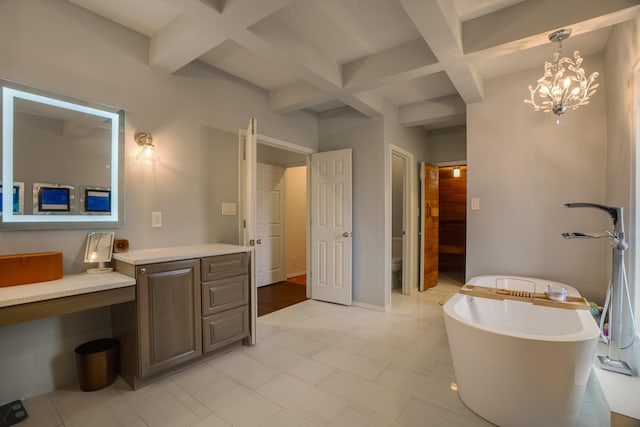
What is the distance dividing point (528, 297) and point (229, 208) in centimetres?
279

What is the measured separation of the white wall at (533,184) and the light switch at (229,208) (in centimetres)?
253

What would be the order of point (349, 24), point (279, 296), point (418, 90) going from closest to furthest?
1. point (349, 24)
2. point (418, 90)
3. point (279, 296)

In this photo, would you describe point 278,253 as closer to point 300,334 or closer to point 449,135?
point 300,334

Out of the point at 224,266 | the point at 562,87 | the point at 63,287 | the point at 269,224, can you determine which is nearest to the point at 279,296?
the point at 269,224

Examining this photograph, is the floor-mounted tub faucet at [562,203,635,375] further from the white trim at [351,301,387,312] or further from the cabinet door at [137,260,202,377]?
the cabinet door at [137,260,202,377]

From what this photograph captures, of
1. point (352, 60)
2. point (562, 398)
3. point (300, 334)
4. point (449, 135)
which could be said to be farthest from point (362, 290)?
point (449, 135)

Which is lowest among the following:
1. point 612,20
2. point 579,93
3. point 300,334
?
point 300,334

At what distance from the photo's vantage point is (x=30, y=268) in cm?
179

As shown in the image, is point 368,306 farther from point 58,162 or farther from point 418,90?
point 58,162

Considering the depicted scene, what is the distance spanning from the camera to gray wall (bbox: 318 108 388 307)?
3.74 metres

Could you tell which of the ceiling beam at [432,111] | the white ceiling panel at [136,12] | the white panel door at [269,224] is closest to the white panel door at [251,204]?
the white ceiling panel at [136,12]

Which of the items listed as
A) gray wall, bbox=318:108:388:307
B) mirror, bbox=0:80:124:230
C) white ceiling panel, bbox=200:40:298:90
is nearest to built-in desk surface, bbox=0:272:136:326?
mirror, bbox=0:80:124:230

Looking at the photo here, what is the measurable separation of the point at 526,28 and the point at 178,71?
2.75m

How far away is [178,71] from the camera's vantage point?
268 centimetres
